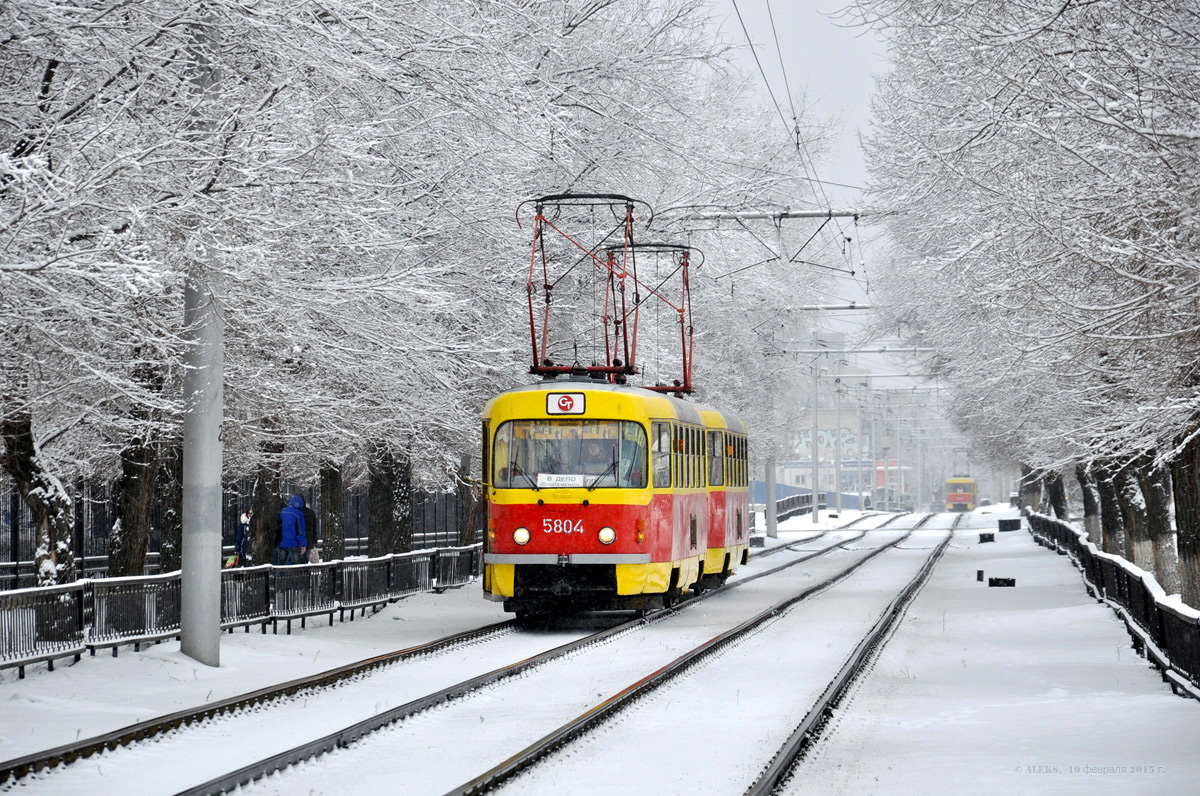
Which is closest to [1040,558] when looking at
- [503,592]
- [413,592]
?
[413,592]

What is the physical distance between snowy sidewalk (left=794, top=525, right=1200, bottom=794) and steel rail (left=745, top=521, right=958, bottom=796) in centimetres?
11

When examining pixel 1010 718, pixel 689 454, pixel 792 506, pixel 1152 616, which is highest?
pixel 792 506

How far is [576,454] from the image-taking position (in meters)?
20.8

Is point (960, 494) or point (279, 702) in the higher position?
point (960, 494)

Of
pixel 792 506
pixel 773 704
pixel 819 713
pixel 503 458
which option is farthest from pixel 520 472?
pixel 792 506

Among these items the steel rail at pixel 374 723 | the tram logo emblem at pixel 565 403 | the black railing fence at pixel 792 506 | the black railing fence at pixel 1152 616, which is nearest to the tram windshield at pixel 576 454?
the tram logo emblem at pixel 565 403

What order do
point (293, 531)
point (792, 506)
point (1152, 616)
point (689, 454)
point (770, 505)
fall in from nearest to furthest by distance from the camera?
point (1152, 616), point (689, 454), point (293, 531), point (770, 505), point (792, 506)

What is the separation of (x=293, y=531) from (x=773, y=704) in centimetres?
1264

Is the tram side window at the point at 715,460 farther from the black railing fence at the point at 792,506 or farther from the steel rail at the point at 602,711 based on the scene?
the black railing fence at the point at 792,506

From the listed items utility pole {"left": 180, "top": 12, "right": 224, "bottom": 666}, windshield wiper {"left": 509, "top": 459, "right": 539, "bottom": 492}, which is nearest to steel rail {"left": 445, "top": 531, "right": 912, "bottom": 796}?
windshield wiper {"left": 509, "top": 459, "right": 539, "bottom": 492}

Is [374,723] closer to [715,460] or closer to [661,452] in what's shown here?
[661,452]

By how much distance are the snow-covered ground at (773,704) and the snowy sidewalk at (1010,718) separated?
0.03 meters

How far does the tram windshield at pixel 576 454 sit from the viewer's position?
20.8m

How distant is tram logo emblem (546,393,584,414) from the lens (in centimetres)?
2066
